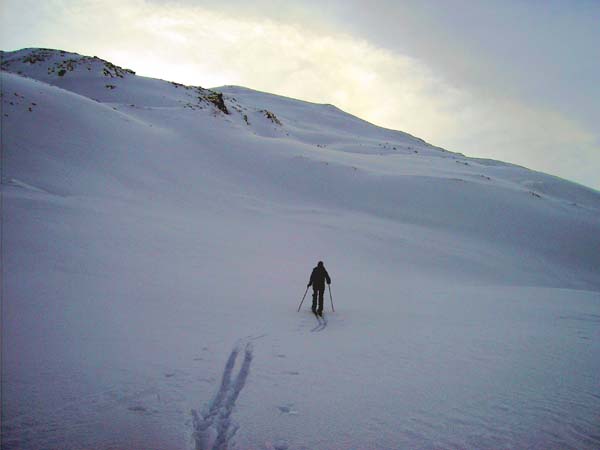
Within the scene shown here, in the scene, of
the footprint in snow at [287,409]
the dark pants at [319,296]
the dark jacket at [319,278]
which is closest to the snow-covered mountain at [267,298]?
the footprint in snow at [287,409]

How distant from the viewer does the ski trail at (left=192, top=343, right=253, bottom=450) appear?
370 centimetres

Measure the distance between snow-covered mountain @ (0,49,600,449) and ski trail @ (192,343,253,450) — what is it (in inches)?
1.0

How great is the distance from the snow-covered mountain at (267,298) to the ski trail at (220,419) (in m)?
0.03

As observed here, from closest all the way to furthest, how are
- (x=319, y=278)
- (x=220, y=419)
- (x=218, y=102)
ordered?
(x=220, y=419)
(x=319, y=278)
(x=218, y=102)

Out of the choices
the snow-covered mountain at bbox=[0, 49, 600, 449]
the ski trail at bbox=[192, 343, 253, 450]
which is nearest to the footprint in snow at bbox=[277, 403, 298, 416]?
the snow-covered mountain at bbox=[0, 49, 600, 449]

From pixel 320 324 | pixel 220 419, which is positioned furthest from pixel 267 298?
pixel 220 419

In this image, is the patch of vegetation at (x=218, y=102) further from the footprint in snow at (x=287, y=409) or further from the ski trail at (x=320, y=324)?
the footprint in snow at (x=287, y=409)

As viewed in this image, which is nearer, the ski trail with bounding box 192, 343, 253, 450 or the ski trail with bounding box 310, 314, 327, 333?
the ski trail with bounding box 192, 343, 253, 450

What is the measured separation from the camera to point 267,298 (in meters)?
10.8

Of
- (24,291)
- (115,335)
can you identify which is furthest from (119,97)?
(115,335)

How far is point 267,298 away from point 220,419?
6743 mm

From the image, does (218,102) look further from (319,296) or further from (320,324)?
(320,324)

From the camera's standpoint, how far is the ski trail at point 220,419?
3702 millimetres

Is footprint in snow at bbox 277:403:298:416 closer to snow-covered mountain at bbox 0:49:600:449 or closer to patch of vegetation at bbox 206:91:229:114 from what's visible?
snow-covered mountain at bbox 0:49:600:449
